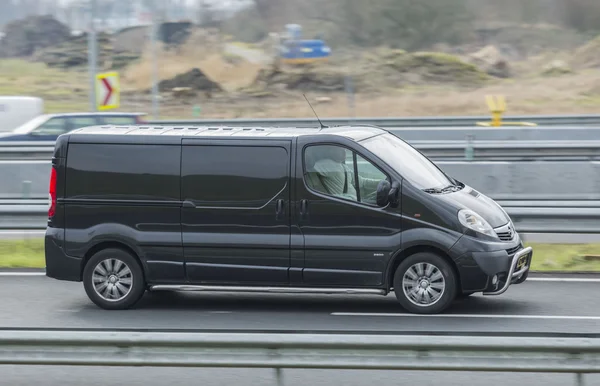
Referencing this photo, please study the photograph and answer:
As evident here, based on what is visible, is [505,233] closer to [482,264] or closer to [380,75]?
[482,264]

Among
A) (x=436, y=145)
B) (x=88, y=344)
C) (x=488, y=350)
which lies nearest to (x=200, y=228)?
(x=88, y=344)

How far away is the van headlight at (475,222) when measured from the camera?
845 cm

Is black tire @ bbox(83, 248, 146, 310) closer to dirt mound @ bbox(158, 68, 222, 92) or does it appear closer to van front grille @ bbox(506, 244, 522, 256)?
van front grille @ bbox(506, 244, 522, 256)

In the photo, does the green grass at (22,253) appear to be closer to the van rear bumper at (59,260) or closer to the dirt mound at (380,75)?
the van rear bumper at (59,260)

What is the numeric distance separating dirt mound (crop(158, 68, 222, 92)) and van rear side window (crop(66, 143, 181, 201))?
3767cm

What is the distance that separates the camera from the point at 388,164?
8648mm

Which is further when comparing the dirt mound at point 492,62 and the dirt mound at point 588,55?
the dirt mound at point 588,55

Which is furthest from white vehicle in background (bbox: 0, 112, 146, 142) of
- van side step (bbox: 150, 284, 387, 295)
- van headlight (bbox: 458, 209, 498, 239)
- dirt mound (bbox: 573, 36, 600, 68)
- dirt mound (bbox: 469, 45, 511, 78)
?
dirt mound (bbox: 573, 36, 600, 68)

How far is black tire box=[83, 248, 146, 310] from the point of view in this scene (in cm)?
902

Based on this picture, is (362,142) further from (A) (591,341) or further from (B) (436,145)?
(B) (436,145)

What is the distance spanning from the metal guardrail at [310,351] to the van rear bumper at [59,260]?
350 centimetres

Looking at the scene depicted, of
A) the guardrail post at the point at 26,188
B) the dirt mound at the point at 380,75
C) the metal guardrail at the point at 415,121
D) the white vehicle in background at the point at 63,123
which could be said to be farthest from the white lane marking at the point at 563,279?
the dirt mound at the point at 380,75

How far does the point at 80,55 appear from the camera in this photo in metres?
59.6

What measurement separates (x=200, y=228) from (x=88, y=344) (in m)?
3.40
